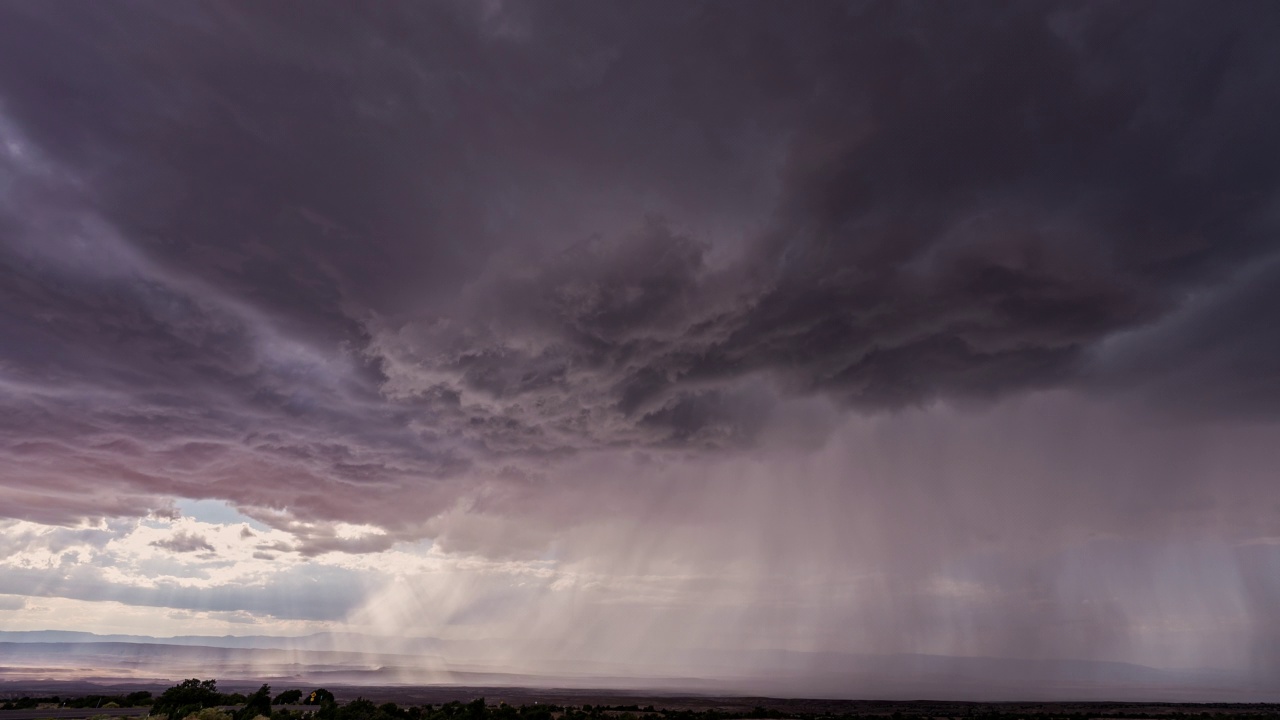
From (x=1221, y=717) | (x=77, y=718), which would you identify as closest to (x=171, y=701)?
(x=77, y=718)

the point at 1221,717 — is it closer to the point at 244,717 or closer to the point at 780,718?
the point at 780,718

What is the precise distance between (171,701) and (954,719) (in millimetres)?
120764

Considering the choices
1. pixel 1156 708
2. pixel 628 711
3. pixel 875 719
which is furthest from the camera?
pixel 1156 708

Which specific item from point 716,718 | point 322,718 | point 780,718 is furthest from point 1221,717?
point 322,718

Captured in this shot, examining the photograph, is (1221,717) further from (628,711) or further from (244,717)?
(244,717)

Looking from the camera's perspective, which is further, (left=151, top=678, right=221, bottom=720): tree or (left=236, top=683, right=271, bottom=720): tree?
(left=151, top=678, right=221, bottom=720): tree

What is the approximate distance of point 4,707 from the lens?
8331 centimetres

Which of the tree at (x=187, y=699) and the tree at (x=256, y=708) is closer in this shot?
the tree at (x=256, y=708)

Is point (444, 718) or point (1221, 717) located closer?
point (444, 718)

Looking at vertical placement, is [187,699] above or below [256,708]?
above

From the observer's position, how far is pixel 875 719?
115 meters

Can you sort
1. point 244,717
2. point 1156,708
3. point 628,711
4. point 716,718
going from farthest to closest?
point 1156,708, point 628,711, point 716,718, point 244,717

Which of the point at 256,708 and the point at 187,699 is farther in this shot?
the point at 187,699

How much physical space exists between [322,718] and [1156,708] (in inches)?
7357
